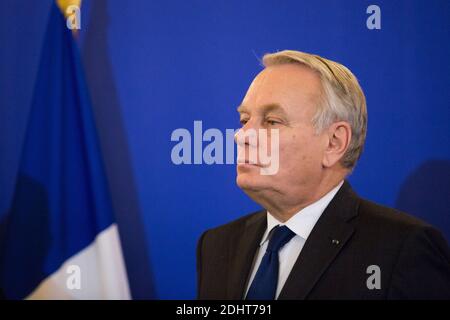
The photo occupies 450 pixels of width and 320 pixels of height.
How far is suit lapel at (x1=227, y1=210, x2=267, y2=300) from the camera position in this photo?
163cm

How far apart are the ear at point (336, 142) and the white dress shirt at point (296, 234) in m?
0.08

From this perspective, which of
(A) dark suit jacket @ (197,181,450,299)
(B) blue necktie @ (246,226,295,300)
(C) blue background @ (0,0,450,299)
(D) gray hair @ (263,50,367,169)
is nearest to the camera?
(A) dark suit jacket @ (197,181,450,299)

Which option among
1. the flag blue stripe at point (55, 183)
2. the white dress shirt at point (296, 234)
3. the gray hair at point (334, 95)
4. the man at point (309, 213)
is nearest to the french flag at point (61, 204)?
the flag blue stripe at point (55, 183)

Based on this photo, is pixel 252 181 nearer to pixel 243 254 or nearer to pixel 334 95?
pixel 243 254

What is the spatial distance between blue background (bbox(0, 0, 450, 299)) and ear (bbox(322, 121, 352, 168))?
1.58 feet

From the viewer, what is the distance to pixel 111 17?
2270mm

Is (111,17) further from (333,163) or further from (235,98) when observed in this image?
(333,163)

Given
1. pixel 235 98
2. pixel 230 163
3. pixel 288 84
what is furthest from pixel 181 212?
pixel 288 84

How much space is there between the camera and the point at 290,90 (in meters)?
1.65

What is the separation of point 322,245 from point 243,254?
26cm

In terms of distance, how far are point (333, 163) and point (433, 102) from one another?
669 millimetres

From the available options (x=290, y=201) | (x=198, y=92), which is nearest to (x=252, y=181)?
(x=290, y=201)

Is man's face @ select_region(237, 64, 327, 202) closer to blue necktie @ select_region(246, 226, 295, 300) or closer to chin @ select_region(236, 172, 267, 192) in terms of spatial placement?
chin @ select_region(236, 172, 267, 192)

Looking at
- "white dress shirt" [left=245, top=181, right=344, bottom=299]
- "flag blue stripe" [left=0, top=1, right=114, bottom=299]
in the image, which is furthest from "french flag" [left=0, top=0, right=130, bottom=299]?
"white dress shirt" [left=245, top=181, right=344, bottom=299]
